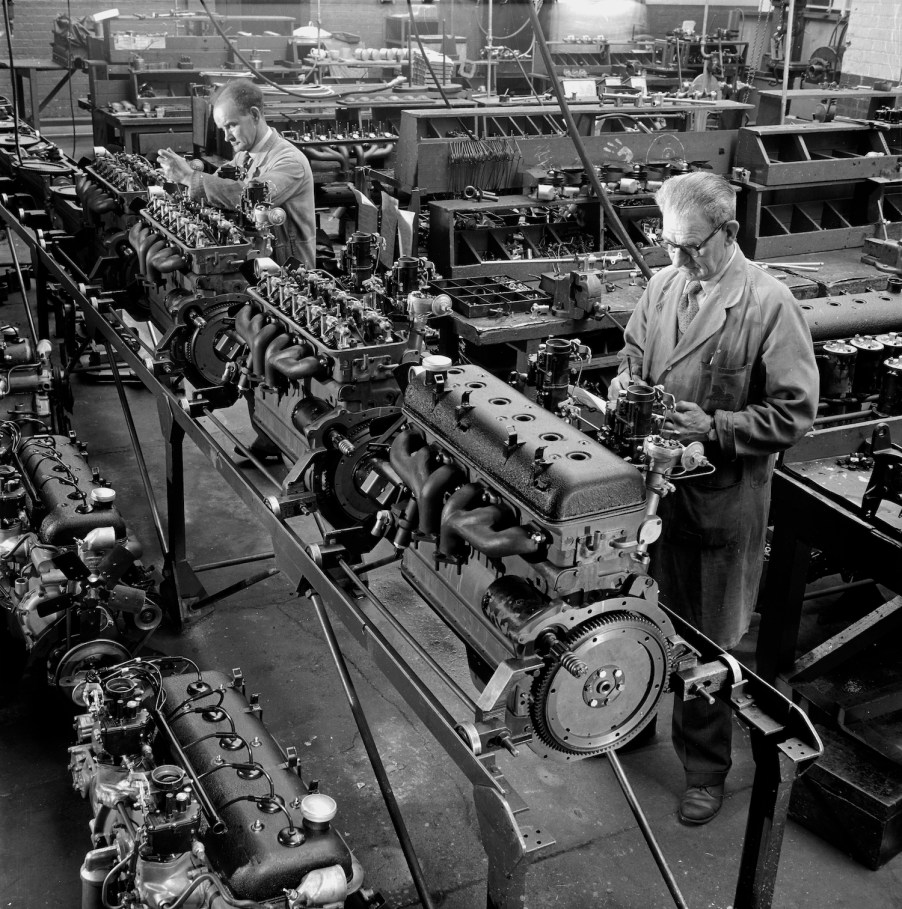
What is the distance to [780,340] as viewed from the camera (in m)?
2.62

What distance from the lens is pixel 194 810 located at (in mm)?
2100

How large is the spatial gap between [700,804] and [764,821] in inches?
36.2

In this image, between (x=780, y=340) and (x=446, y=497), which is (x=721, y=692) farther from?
(x=780, y=340)

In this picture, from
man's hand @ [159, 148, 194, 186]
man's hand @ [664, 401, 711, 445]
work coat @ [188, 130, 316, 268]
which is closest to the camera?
man's hand @ [664, 401, 711, 445]

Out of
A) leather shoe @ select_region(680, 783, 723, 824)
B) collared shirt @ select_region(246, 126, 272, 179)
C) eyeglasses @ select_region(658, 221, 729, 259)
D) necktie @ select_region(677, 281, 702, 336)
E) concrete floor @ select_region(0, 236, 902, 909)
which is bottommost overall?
concrete floor @ select_region(0, 236, 902, 909)

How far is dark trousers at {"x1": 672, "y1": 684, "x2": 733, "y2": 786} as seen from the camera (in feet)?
9.43

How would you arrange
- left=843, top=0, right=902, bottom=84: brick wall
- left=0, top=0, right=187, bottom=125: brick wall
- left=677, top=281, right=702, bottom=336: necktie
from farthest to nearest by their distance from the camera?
left=0, top=0, right=187, bottom=125: brick wall, left=843, top=0, right=902, bottom=84: brick wall, left=677, top=281, right=702, bottom=336: necktie

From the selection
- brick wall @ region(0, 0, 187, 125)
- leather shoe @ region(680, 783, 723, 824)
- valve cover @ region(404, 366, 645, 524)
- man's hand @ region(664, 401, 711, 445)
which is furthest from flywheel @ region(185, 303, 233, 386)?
brick wall @ region(0, 0, 187, 125)


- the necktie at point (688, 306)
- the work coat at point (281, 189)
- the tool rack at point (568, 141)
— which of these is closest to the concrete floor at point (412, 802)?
the necktie at point (688, 306)

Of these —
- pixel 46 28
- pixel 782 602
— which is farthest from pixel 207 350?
pixel 46 28

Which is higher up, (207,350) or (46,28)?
(46,28)

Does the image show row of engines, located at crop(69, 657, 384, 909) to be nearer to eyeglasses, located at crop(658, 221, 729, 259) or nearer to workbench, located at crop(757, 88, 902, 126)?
eyeglasses, located at crop(658, 221, 729, 259)

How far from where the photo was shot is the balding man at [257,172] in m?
4.37

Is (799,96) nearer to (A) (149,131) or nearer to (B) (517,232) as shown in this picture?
(B) (517,232)
